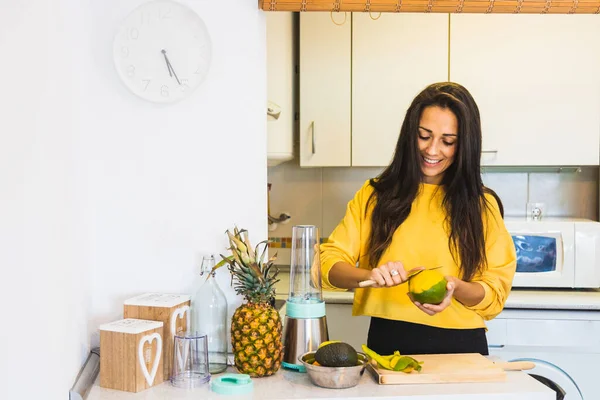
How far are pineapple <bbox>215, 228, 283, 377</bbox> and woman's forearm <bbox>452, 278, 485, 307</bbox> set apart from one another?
490mm

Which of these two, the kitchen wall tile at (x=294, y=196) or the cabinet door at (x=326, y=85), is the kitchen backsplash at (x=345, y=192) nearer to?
the kitchen wall tile at (x=294, y=196)

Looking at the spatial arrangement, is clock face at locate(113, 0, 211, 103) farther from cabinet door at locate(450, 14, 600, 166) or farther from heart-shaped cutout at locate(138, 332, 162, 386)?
cabinet door at locate(450, 14, 600, 166)

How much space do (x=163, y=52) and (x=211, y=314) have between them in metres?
0.75

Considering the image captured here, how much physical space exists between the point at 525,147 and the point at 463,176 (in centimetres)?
130

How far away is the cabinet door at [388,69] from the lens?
311cm

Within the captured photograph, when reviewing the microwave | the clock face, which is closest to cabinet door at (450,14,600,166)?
the microwave

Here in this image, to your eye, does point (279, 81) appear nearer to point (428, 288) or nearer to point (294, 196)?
point (294, 196)

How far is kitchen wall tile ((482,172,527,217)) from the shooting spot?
3471 mm

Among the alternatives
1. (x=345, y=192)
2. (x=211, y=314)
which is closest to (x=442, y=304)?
(x=211, y=314)

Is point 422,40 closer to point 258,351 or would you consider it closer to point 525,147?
point 525,147

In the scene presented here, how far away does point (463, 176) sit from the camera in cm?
195

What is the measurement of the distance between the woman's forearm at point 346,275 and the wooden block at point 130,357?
532mm

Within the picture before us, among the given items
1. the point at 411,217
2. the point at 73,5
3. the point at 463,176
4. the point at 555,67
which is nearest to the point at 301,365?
the point at 411,217

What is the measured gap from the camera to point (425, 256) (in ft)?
6.36
